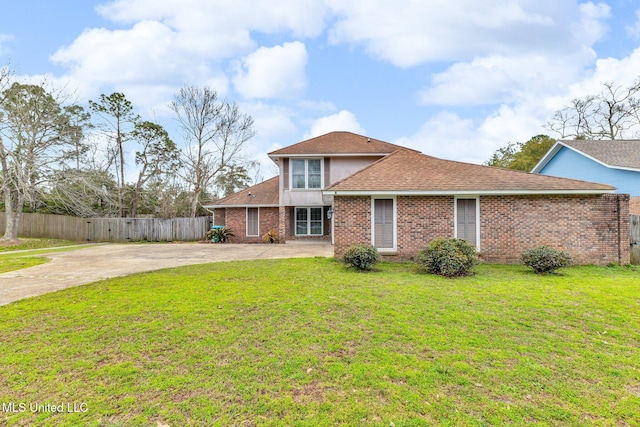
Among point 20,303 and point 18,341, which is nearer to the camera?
point 18,341

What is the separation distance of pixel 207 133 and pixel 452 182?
71.3ft

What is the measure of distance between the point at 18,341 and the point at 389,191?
899cm

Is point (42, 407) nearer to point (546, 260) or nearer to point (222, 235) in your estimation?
point (546, 260)

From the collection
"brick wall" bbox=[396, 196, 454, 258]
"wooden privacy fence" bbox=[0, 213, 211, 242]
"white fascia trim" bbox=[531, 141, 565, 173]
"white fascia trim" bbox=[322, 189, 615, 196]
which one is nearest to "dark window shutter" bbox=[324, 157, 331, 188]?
"white fascia trim" bbox=[322, 189, 615, 196]

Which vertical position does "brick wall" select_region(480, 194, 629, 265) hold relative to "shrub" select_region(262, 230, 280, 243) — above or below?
above

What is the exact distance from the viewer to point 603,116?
85.6ft

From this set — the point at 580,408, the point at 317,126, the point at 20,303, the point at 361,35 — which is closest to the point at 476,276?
the point at 580,408

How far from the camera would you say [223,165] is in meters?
27.2

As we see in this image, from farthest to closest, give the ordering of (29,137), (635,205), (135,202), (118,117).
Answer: (135,202)
(118,117)
(29,137)
(635,205)

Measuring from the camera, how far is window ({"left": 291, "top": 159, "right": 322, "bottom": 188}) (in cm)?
1675

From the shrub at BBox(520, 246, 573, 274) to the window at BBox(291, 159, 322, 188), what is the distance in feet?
34.8

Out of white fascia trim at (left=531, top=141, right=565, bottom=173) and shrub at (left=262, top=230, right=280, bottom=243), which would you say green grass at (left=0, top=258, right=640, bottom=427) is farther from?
white fascia trim at (left=531, top=141, right=565, bottom=173)

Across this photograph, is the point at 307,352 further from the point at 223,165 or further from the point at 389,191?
the point at 223,165

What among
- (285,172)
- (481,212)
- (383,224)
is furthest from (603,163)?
(285,172)
